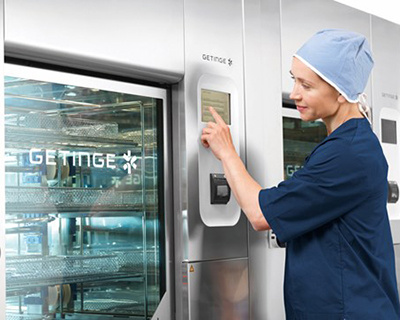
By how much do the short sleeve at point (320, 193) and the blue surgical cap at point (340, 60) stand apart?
0.66ft

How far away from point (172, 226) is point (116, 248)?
0.27 meters

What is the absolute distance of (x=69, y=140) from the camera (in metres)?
2.46

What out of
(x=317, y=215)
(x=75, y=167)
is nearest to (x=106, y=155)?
(x=75, y=167)

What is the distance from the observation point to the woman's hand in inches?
106

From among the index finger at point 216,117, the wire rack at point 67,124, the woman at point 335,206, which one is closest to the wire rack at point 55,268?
the wire rack at point 67,124

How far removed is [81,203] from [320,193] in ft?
2.62

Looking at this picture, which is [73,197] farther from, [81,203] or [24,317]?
[24,317]

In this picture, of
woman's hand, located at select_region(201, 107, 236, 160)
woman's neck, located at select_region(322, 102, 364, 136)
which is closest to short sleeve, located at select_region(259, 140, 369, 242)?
woman's neck, located at select_region(322, 102, 364, 136)

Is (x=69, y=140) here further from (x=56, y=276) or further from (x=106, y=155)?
(x=56, y=276)

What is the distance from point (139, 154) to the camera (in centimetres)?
271

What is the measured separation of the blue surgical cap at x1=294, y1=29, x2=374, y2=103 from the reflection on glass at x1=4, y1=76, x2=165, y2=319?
2.14 feet

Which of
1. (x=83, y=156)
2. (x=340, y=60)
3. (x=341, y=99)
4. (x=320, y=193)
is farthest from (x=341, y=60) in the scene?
(x=83, y=156)

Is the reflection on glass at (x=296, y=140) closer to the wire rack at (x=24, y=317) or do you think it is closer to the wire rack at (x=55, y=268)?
the wire rack at (x=55, y=268)

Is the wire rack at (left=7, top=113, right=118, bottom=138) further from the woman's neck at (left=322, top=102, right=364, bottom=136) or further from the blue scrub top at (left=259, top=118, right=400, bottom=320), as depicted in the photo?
the woman's neck at (left=322, top=102, right=364, bottom=136)
